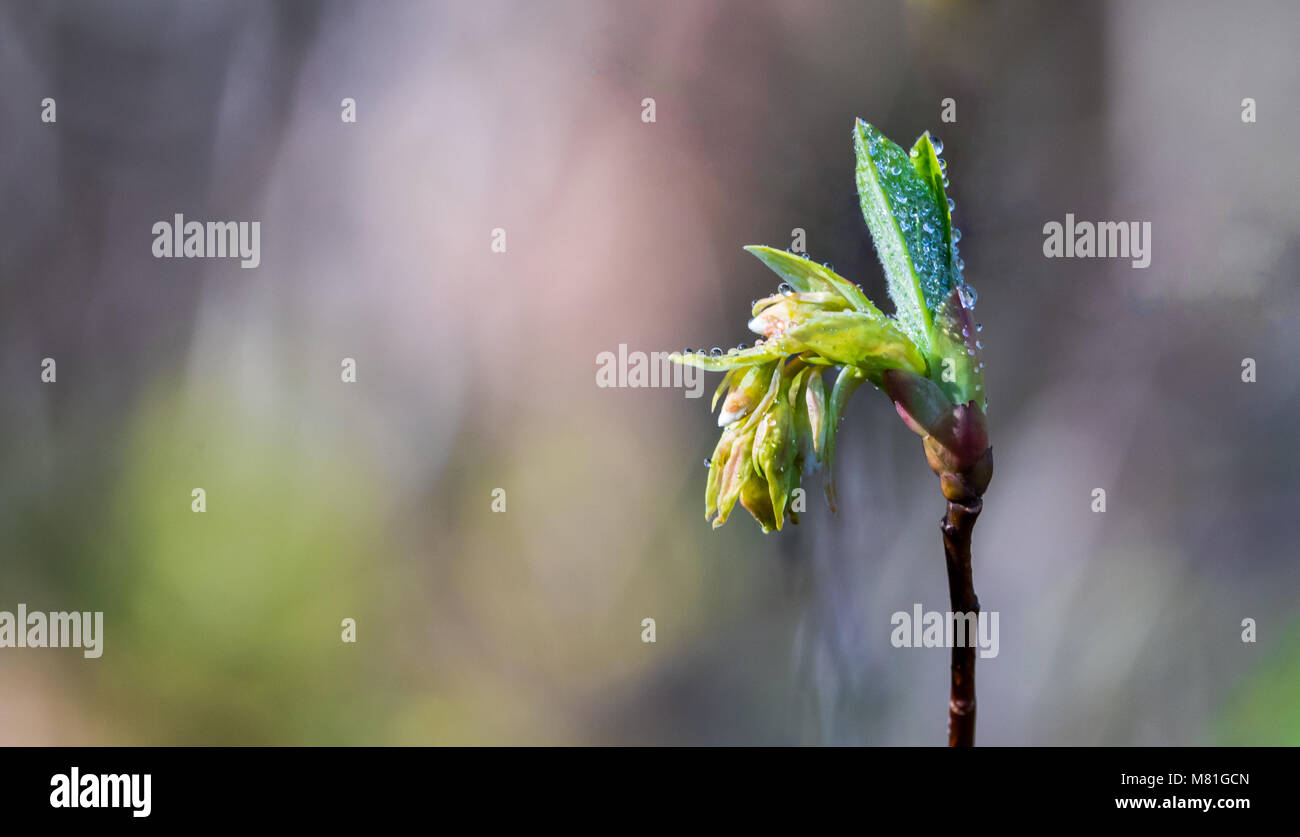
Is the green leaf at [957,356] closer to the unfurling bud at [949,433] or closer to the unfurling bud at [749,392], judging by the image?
the unfurling bud at [949,433]

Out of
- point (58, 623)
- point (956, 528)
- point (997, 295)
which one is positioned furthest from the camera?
point (58, 623)

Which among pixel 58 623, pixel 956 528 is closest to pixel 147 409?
pixel 58 623

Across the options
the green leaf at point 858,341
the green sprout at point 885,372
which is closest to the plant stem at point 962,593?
the green sprout at point 885,372

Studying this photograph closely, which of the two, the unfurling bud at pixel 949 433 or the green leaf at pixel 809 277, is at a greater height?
the green leaf at pixel 809 277

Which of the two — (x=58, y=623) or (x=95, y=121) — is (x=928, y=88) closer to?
(x=95, y=121)

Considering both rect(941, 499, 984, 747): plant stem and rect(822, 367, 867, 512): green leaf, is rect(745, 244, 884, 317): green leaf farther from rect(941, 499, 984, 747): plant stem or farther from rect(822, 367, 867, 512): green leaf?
rect(941, 499, 984, 747): plant stem

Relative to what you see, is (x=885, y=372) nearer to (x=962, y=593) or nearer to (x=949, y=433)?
(x=949, y=433)

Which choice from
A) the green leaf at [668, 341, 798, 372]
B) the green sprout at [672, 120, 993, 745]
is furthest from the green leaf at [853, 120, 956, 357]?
the green leaf at [668, 341, 798, 372]
